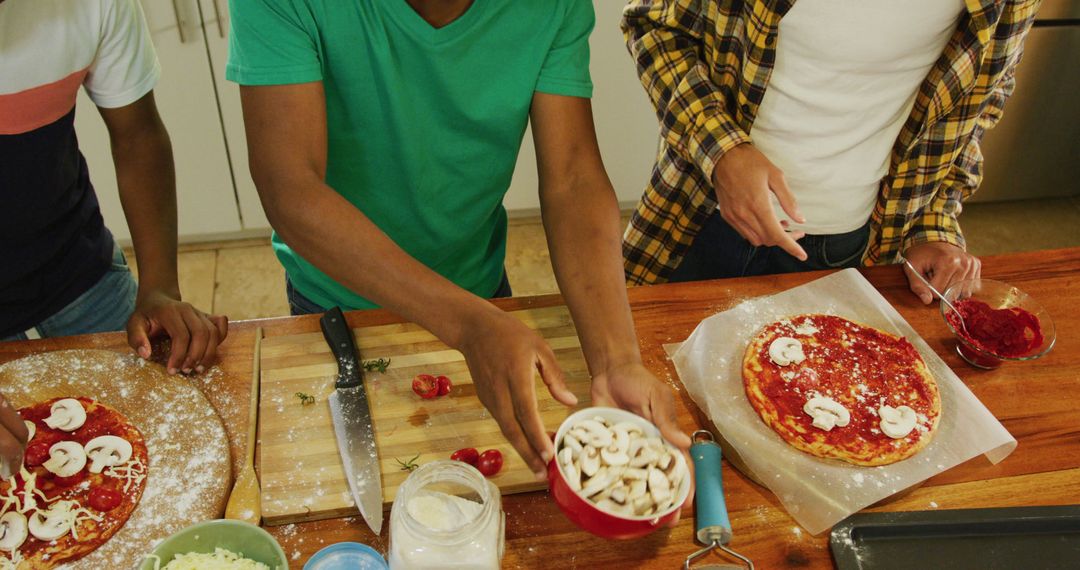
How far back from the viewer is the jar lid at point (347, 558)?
3.10ft

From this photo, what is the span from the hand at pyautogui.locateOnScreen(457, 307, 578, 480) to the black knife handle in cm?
27

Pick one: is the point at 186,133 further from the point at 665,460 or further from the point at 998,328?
the point at 998,328

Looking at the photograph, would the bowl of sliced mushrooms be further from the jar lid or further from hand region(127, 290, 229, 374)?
hand region(127, 290, 229, 374)

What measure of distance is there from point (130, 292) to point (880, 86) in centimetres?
155

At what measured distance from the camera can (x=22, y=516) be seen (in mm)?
1017

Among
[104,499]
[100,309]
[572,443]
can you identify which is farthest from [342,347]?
[100,309]

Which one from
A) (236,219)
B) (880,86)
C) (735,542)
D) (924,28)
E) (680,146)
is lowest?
(236,219)

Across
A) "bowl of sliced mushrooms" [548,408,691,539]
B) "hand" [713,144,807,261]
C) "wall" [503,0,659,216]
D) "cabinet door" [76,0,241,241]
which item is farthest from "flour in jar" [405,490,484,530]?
"wall" [503,0,659,216]

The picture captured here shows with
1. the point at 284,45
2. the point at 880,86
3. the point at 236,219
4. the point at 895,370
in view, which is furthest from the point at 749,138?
the point at 236,219

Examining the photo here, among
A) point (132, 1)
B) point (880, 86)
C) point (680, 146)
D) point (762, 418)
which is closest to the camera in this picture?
point (762, 418)

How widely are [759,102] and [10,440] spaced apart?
133cm

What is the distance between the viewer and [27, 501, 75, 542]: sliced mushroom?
1.00 m

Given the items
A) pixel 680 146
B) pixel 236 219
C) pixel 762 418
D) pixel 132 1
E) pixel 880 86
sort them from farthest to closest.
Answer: pixel 236 219 < pixel 680 146 < pixel 880 86 < pixel 132 1 < pixel 762 418

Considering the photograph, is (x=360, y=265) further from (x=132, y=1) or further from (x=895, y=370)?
(x=895, y=370)
